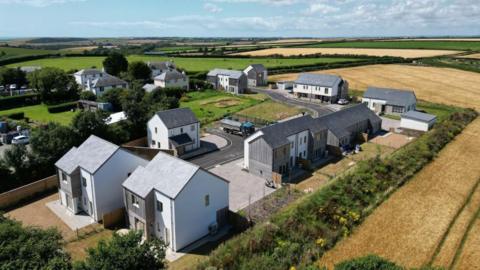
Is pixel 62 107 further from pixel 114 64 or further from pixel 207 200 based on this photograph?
pixel 207 200

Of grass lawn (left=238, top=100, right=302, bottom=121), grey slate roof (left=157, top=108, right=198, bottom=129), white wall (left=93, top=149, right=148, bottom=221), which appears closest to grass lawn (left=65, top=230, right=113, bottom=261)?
white wall (left=93, top=149, right=148, bottom=221)

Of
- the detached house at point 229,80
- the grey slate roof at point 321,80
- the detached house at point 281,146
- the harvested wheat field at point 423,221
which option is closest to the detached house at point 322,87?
the grey slate roof at point 321,80

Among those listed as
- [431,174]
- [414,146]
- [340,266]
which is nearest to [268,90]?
[414,146]

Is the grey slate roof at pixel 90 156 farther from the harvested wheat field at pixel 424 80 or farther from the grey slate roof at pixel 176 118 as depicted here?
the harvested wheat field at pixel 424 80

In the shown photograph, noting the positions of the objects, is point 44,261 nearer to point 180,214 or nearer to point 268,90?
point 180,214

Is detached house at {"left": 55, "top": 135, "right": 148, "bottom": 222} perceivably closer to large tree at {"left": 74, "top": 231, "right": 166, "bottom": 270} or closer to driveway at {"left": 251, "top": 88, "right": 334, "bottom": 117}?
large tree at {"left": 74, "top": 231, "right": 166, "bottom": 270}
